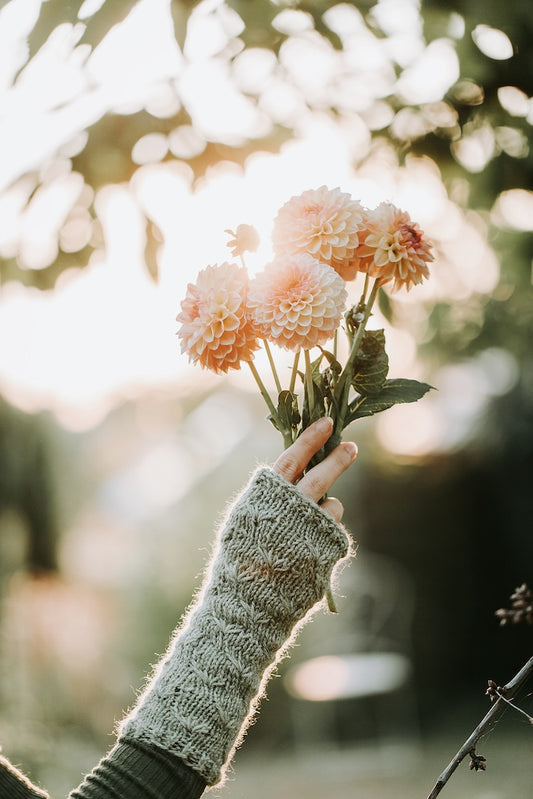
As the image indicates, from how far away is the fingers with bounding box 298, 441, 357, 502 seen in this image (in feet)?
3.00

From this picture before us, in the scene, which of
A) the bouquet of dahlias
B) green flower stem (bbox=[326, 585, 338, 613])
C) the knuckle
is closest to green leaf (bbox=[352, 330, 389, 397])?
the bouquet of dahlias

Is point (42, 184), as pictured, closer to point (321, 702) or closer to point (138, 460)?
point (321, 702)

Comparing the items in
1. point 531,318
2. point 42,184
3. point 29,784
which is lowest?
point 29,784

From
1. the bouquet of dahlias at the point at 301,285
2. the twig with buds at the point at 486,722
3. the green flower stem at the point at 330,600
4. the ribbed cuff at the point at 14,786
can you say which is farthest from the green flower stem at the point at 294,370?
the ribbed cuff at the point at 14,786

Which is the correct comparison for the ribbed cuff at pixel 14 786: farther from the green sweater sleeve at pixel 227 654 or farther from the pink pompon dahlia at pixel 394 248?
the pink pompon dahlia at pixel 394 248

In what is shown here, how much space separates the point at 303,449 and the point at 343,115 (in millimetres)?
910

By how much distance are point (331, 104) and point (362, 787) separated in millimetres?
4895

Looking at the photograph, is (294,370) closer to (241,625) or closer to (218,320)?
(218,320)

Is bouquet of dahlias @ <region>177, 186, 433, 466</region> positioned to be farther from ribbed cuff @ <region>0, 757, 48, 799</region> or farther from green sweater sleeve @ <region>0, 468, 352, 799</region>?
ribbed cuff @ <region>0, 757, 48, 799</region>

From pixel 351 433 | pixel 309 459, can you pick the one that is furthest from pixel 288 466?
pixel 351 433

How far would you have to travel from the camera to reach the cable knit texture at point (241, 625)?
2.88 feet

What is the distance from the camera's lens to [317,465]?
0.92m

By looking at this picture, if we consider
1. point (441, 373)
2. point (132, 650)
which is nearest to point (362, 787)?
point (132, 650)

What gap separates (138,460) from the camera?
823cm
